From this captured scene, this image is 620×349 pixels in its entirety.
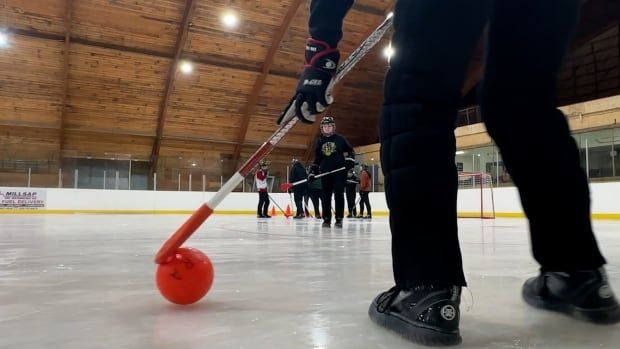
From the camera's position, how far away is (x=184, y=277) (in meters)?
1.15

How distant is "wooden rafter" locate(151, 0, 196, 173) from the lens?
42.5 ft

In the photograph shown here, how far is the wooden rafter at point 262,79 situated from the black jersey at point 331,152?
7.87 metres

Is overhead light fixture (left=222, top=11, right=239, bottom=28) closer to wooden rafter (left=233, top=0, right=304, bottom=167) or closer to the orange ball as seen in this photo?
wooden rafter (left=233, top=0, right=304, bottom=167)

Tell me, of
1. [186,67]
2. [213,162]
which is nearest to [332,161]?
[213,162]

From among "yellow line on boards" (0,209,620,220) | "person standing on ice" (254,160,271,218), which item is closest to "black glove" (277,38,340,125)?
"person standing on ice" (254,160,271,218)

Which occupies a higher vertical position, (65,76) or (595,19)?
(595,19)

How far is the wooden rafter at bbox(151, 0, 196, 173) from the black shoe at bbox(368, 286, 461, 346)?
1297 cm

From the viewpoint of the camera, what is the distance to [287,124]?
4.53ft

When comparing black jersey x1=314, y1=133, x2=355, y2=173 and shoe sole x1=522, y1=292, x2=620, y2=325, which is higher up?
black jersey x1=314, y1=133, x2=355, y2=173

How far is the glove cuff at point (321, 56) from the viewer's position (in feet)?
3.84

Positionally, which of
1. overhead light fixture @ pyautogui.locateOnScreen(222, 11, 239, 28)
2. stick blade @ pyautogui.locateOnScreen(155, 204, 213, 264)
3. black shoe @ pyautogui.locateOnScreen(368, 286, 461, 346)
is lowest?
black shoe @ pyautogui.locateOnScreen(368, 286, 461, 346)

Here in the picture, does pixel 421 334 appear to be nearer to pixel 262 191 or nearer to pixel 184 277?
pixel 184 277

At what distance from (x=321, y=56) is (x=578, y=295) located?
77cm

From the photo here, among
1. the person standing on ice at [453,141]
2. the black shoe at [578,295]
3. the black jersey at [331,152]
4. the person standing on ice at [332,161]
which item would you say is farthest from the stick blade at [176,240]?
the black jersey at [331,152]
